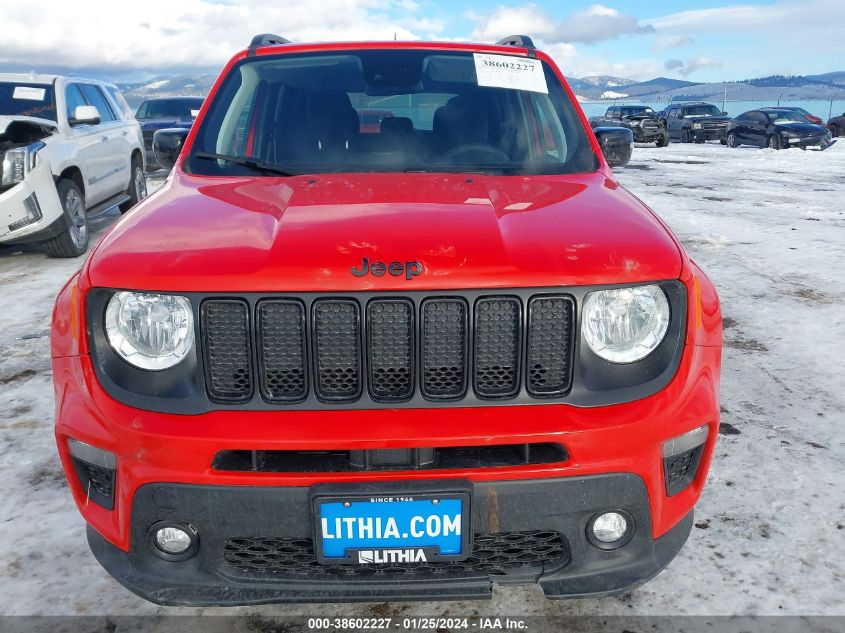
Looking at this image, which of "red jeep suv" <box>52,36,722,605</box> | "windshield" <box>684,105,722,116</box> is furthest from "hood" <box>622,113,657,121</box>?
"red jeep suv" <box>52,36,722,605</box>

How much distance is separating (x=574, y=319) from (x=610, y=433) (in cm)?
29

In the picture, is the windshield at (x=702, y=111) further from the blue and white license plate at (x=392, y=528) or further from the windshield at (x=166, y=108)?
the blue and white license plate at (x=392, y=528)

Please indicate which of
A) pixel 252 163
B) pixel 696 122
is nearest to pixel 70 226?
pixel 252 163

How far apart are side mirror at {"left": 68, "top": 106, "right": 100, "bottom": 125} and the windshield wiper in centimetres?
478

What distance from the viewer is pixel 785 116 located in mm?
22281

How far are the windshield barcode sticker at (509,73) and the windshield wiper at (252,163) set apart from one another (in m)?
0.94

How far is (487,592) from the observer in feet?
5.85

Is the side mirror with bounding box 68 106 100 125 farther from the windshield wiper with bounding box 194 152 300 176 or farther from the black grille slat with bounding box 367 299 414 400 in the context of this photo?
the black grille slat with bounding box 367 299 414 400

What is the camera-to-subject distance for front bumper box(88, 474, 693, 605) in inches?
66.4

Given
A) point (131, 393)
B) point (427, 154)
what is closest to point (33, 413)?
point (131, 393)

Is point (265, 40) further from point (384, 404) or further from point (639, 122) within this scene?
point (639, 122)

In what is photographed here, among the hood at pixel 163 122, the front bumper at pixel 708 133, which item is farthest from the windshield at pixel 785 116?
the hood at pixel 163 122

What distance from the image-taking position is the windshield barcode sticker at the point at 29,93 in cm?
696

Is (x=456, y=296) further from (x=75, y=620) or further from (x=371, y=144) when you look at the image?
(x=75, y=620)
